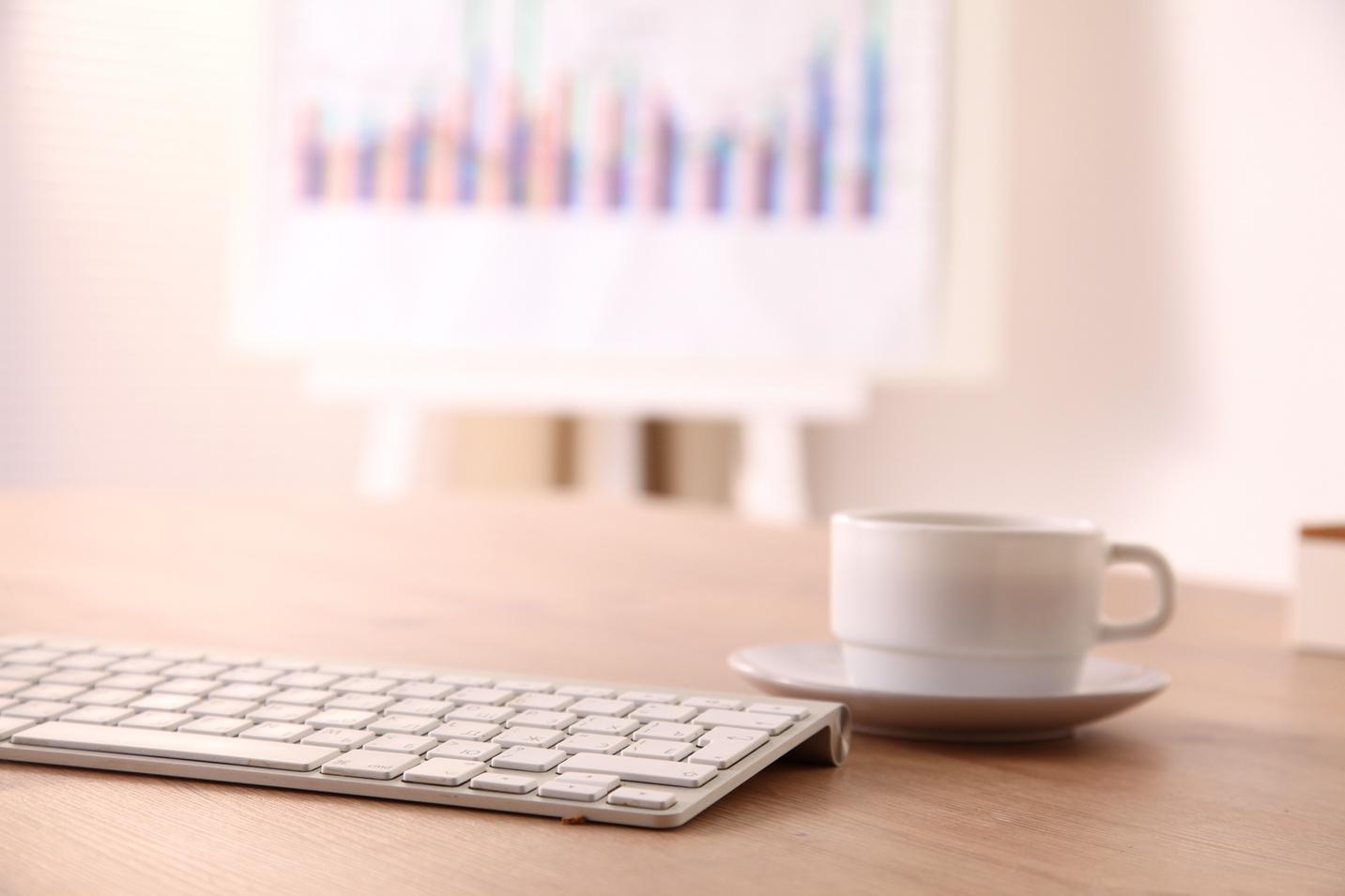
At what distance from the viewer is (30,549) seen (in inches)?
30.8

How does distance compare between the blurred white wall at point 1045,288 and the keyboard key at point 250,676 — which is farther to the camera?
the blurred white wall at point 1045,288

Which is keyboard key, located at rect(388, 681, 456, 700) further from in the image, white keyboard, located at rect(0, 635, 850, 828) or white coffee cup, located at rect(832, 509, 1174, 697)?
white coffee cup, located at rect(832, 509, 1174, 697)

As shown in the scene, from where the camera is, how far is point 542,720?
0.35 metres

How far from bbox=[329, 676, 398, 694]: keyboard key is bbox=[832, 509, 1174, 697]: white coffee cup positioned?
0.15m

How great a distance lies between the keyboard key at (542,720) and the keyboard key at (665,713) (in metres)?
0.02

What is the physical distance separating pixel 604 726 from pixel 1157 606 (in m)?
0.21

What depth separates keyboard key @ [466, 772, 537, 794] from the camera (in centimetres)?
30

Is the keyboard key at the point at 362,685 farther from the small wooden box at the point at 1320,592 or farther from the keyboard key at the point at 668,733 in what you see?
the small wooden box at the point at 1320,592

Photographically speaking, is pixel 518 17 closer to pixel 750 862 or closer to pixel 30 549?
pixel 30 549

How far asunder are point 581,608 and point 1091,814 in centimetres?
36

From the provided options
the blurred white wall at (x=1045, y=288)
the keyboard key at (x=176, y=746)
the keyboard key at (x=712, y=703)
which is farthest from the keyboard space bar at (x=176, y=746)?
the blurred white wall at (x=1045, y=288)

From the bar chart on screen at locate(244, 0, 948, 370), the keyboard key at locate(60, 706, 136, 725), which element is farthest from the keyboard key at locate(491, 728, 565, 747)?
the bar chart on screen at locate(244, 0, 948, 370)

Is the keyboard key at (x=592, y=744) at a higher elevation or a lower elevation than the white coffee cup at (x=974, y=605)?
lower

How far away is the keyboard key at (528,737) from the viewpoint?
325 mm
